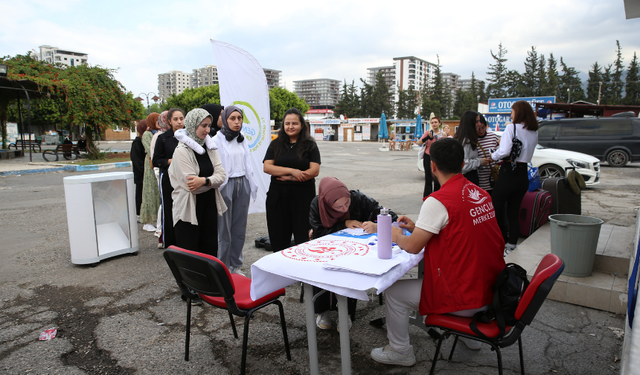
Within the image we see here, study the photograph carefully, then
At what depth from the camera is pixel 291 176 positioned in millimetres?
3908

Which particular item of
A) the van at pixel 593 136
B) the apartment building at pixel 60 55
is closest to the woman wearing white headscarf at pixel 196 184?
the van at pixel 593 136

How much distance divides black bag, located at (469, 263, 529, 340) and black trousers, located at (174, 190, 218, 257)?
2651 mm

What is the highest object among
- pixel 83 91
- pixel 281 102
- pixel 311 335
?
pixel 281 102

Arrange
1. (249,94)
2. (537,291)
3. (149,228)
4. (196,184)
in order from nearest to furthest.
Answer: (537,291) → (196,184) → (249,94) → (149,228)

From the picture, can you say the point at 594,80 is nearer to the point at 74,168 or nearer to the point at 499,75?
the point at 499,75

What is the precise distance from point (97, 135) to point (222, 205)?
17026 millimetres

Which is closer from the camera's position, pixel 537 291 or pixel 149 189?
pixel 537 291

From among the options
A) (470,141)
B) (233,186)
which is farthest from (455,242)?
(470,141)

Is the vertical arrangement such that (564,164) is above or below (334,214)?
below

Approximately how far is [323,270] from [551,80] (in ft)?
233

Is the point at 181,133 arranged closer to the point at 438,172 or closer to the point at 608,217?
the point at 438,172

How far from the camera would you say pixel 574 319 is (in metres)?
3.39

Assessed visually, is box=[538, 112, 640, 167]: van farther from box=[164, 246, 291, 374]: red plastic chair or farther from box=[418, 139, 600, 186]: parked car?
box=[164, 246, 291, 374]: red plastic chair

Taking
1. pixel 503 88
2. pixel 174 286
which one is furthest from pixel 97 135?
pixel 503 88
